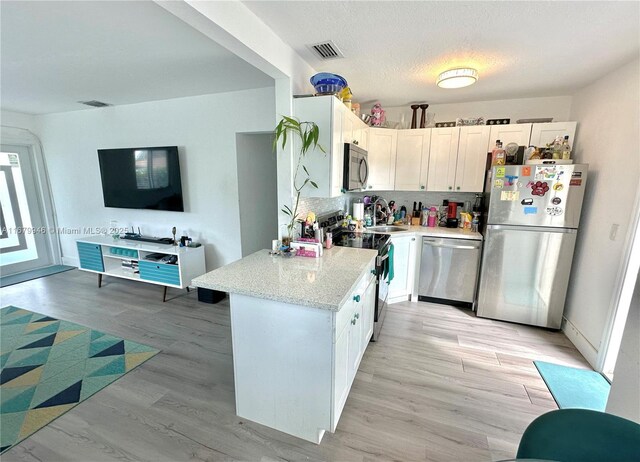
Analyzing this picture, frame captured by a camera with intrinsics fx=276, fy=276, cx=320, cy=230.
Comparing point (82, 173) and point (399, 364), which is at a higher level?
point (82, 173)

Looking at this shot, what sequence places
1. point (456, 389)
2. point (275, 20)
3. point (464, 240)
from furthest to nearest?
1. point (464, 240)
2. point (456, 389)
3. point (275, 20)

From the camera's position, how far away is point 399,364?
2307 millimetres

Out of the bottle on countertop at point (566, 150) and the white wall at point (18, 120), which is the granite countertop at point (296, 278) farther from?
the white wall at point (18, 120)

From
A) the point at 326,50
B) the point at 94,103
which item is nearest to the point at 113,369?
the point at 326,50

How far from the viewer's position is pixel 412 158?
3570mm

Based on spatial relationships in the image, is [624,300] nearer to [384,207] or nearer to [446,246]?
[446,246]

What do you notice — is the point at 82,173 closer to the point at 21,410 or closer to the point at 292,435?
the point at 21,410

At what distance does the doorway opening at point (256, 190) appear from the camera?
3502mm

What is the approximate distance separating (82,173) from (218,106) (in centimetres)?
281

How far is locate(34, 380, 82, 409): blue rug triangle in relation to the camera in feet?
6.23

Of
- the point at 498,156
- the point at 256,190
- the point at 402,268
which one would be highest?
the point at 498,156

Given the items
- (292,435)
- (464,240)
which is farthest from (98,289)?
(464,240)

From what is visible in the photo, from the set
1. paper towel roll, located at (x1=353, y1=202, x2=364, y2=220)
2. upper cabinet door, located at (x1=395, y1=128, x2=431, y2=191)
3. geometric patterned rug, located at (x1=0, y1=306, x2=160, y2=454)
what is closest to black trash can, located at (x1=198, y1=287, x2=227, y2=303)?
geometric patterned rug, located at (x1=0, y1=306, x2=160, y2=454)

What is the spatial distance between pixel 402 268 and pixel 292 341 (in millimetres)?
2161
